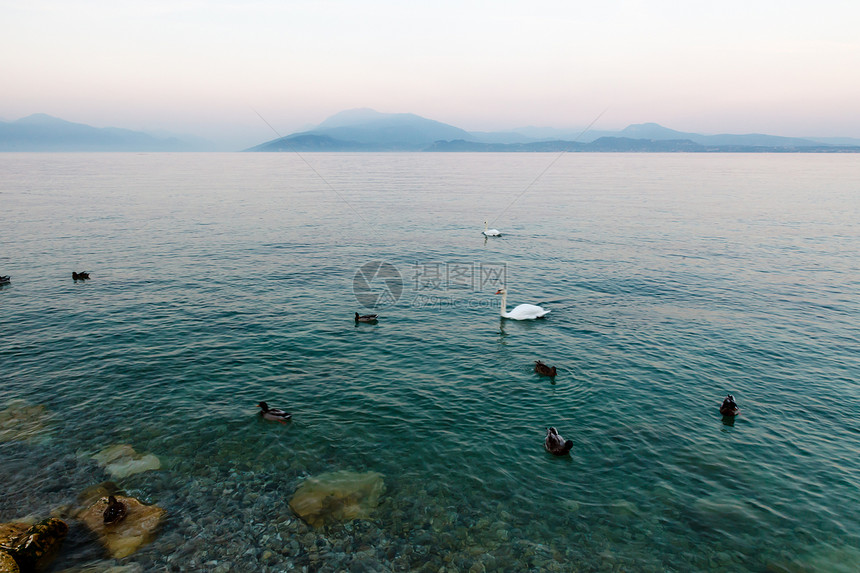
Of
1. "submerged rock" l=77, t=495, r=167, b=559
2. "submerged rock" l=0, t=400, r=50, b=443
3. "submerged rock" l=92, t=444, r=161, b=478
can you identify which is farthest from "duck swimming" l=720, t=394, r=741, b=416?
"submerged rock" l=0, t=400, r=50, b=443

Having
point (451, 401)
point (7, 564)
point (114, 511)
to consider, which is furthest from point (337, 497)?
point (7, 564)

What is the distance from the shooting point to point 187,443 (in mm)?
18109

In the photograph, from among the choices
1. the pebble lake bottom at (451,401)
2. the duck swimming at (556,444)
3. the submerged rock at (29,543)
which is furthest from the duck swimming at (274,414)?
the duck swimming at (556,444)

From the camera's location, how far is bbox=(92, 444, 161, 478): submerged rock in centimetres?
1652

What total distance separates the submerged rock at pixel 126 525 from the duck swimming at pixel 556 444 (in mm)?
13486

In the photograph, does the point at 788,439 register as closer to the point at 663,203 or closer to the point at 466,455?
the point at 466,455

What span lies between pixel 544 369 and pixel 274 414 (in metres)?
13.1

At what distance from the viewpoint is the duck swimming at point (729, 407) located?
65.3 feet

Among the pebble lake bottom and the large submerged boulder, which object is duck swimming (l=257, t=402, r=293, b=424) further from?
the large submerged boulder

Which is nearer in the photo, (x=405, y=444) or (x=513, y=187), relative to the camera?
(x=405, y=444)

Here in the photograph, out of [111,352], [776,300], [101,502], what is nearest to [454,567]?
[101,502]

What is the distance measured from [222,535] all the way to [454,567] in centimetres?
702

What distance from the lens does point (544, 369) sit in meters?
23.5

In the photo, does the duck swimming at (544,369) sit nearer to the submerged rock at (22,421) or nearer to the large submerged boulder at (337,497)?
the large submerged boulder at (337,497)
